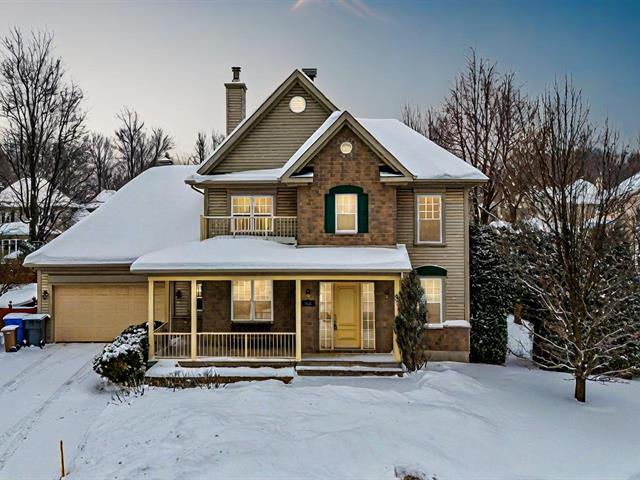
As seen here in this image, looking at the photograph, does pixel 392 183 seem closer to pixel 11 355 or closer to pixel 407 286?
pixel 407 286

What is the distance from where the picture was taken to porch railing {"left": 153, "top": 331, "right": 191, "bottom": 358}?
1234 cm

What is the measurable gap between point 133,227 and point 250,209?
558 centimetres

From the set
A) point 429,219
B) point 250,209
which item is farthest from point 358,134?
point 250,209

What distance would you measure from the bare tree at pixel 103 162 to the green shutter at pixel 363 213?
51.7 m

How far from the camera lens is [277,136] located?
15469 mm

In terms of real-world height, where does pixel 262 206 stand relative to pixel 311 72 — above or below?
below

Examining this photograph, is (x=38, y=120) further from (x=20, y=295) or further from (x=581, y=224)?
(x=581, y=224)

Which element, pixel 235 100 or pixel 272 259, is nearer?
pixel 272 259

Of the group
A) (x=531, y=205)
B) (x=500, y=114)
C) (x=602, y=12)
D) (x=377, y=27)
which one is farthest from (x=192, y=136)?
(x=531, y=205)

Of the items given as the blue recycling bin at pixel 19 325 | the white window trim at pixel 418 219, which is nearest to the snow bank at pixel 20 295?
the blue recycling bin at pixel 19 325

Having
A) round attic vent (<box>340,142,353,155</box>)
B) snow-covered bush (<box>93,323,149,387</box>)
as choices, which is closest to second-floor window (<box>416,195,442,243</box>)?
round attic vent (<box>340,142,353,155</box>)

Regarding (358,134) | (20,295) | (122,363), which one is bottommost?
(122,363)

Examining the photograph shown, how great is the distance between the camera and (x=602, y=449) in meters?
7.93

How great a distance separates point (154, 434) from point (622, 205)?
1161 centimetres
